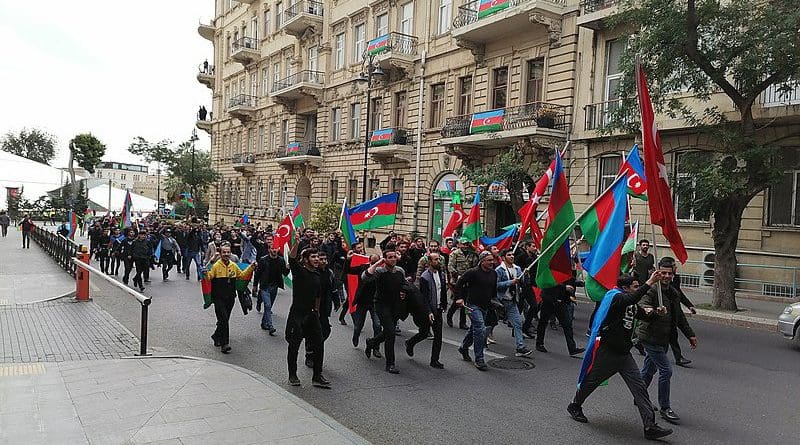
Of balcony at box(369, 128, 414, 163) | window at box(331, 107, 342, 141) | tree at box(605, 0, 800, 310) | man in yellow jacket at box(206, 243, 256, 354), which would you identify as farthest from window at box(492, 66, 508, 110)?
man in yellow jacket at box(206, 243, 256, 354)

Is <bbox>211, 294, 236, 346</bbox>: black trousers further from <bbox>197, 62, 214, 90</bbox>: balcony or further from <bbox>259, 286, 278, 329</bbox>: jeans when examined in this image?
<bbox>197, 62, 214, 90</bbox>: balcony

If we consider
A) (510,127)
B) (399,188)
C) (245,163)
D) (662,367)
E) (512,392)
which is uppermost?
(510,127)

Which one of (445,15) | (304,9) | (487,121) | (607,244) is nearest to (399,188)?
(445,15)

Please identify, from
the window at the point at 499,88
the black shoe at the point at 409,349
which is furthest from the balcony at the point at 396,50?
the black shoe at the point at 409,349

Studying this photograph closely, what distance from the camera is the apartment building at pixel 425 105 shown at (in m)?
20.8

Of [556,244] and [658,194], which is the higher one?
[658,194]

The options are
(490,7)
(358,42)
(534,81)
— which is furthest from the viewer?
(358,42)

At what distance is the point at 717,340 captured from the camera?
11266 millimetres

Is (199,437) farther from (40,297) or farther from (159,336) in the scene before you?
(40,297)

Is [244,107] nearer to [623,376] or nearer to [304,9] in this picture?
[304,9]

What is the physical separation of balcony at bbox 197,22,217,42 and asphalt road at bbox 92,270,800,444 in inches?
1926

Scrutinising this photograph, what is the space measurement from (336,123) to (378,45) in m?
8.05

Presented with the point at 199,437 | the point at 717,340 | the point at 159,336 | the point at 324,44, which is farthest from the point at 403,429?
the point at 324,44

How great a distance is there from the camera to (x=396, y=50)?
29.2 metres
